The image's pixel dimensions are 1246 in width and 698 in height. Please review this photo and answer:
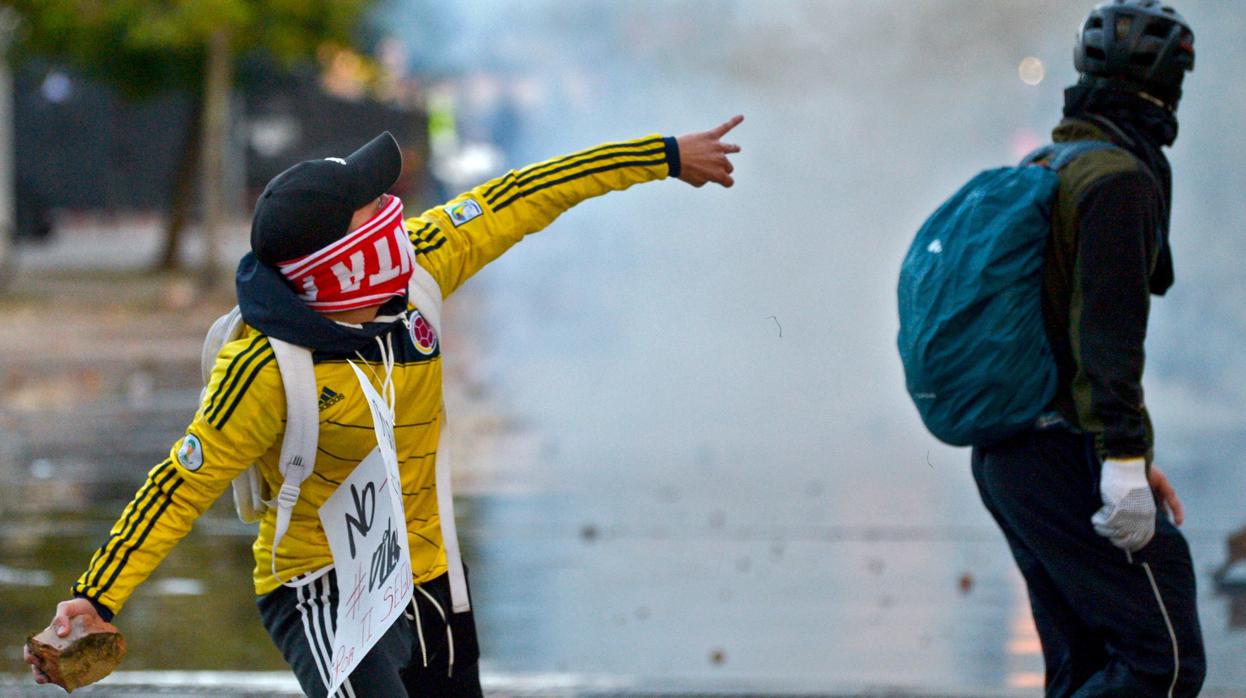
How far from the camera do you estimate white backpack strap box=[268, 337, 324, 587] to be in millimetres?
3102

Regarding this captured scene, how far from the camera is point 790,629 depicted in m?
6.30

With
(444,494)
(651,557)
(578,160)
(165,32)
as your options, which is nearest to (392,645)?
(444,494)

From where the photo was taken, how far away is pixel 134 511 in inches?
123

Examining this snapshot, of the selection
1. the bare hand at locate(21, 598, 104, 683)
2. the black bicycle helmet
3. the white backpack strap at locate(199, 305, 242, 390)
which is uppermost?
the black bicycle helmet

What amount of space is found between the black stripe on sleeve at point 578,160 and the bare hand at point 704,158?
51 millimetres

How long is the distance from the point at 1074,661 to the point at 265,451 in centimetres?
172

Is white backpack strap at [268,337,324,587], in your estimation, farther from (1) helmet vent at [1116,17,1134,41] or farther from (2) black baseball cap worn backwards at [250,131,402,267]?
(1) helmet vent at [1116,17,1134,41]

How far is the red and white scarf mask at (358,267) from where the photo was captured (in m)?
3.12

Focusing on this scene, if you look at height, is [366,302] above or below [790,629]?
above

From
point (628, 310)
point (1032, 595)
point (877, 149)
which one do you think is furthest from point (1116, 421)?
point (628, 310)

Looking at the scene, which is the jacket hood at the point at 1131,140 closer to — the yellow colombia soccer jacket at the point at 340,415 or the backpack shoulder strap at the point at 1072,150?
the backpack shoulder strap at the point at 1072,150

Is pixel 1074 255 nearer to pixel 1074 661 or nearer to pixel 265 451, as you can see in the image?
pixel 1074 661

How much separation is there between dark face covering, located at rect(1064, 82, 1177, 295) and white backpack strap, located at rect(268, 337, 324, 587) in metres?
1.67

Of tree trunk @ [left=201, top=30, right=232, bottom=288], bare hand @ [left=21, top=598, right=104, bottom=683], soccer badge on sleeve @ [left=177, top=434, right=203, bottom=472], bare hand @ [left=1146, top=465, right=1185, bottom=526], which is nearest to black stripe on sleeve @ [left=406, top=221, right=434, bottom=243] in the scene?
soccer badge on sleeve @ [left=177, top=434, right=203, bottom=472]
